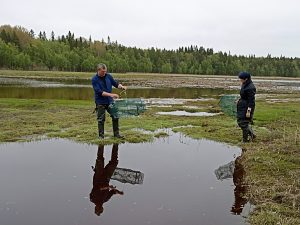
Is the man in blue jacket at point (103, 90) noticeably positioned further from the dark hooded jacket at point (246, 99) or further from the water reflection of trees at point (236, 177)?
the water reflection of trees at point (236, 177)

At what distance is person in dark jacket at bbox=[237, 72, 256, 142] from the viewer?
12.1 metres

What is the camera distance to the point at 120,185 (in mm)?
8195

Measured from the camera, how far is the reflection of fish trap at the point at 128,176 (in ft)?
27.9

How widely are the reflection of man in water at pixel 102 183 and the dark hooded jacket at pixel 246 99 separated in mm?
4543

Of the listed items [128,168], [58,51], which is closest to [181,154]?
[128,168]

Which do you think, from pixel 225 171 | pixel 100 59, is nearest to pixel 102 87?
pixel 225 171

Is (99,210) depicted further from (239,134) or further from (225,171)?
(239,134)

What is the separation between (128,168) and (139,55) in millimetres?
151504

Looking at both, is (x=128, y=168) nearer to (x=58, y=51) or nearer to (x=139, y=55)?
(x=58, y=51)

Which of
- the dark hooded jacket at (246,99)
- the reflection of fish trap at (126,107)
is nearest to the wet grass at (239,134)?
the reflection of fish trap at (126,107)

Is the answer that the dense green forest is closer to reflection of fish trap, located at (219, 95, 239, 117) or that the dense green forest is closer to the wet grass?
the wet grass

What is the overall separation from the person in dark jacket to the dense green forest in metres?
94.6

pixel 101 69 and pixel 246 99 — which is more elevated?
pixel 101 69

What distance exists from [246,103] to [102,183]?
622 centimetres
